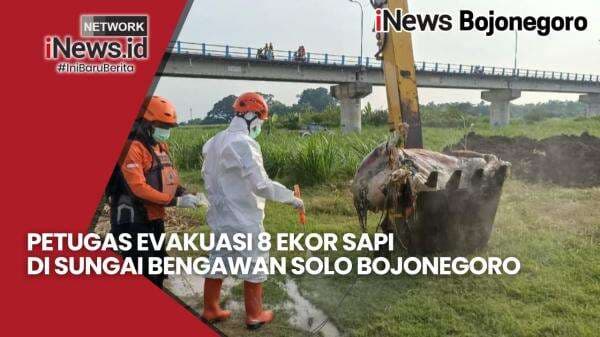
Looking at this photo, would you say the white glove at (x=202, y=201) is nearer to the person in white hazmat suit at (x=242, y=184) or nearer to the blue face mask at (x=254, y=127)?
the person in white hazmat suit at (x=242, y=184)

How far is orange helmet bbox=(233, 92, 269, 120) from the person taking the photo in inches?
126

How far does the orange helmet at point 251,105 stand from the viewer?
3191 millimetres

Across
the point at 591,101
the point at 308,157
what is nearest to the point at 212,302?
the point at 308,157

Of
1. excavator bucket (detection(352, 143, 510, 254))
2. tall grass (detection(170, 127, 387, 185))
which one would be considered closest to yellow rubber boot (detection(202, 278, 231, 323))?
excavator bucket (detection(352, 143, 510, 254))

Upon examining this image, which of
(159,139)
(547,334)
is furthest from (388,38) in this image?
(547,334)

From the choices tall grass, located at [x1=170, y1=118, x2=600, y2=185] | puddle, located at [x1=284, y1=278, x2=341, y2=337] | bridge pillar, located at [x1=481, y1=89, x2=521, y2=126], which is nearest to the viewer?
puddle, located at [x1=284, y1=278, x2=341, y2=337]

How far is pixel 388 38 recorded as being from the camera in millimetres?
4992

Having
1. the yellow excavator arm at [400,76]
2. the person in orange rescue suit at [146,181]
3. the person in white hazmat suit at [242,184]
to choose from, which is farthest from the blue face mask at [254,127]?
the yellow excavator arm at [400,76]

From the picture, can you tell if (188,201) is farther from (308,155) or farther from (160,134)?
(308,155)

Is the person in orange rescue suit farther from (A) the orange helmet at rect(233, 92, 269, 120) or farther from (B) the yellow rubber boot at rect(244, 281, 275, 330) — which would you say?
(B) the yellow rubber boot at rect(244, 281, 275, 330)

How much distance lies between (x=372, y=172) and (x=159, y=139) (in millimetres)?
2002

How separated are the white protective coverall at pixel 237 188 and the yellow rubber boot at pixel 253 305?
0.35 feet

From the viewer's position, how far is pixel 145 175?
3.14 metres

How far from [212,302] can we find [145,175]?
1081 millimetres
